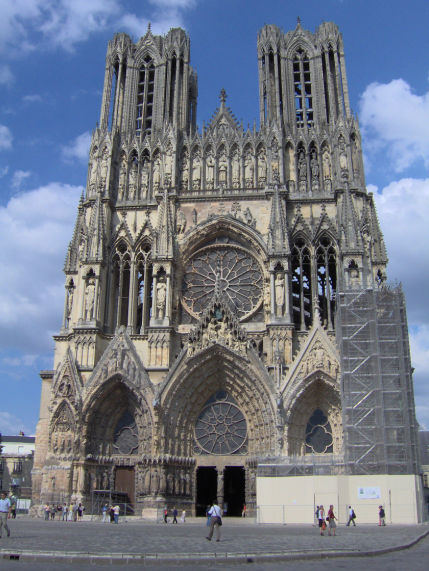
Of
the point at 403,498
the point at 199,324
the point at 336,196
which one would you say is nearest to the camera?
the point at 403,498

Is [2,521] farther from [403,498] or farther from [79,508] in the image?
[403,498]

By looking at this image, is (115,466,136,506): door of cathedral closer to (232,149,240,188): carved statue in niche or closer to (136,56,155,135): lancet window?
(232,149,240,188): carved statue in niche

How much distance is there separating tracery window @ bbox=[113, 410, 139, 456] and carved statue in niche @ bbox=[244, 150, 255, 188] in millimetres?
13324

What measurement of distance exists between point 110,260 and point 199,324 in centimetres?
662

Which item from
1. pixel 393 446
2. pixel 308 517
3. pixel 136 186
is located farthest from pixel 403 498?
pixel 136 186

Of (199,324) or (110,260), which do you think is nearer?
(199,324)

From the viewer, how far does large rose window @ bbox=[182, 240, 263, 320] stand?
29.9 metres

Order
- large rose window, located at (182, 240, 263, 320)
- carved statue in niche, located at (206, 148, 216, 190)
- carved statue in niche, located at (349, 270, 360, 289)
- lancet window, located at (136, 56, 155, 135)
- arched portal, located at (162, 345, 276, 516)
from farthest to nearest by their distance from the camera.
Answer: lancet window, located at (136, 56, 155, 135) → carved statue in niche, located at (206, 148, 216, 190) → large rose window, located at (182, 240, 263, 320) → carved statue in niche, located at (349, 270, 360, 289) → arched portal, located at (162, 345, 276, 516)

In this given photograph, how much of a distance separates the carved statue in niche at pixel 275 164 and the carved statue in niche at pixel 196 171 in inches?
157

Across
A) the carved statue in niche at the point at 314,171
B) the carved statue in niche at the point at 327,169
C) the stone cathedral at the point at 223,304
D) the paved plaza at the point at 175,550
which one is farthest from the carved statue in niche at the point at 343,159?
the paved plaza at the point at 175,550

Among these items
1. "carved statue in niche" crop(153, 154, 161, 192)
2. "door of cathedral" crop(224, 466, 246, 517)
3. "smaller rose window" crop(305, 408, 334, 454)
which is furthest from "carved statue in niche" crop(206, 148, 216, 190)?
"door of cathedral" crop(224, 466, 246, 517)

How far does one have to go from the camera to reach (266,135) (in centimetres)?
3225

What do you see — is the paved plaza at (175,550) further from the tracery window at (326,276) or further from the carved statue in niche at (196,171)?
the carved statue in niche at (196,171)

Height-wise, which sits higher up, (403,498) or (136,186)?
(136,186)
